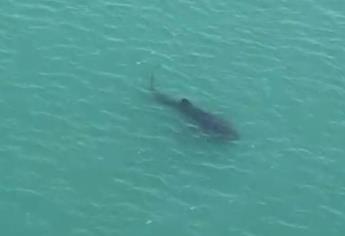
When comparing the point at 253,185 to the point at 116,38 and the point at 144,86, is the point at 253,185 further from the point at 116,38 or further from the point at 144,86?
the point at 116,38

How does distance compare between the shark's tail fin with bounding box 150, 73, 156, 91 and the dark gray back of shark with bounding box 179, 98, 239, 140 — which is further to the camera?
the shark's tail fin with bounding box 150, 73, 156, 91

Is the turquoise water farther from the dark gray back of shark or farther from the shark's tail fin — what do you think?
the dark gray back of shark

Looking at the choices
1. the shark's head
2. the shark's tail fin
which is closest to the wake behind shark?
the shark's head

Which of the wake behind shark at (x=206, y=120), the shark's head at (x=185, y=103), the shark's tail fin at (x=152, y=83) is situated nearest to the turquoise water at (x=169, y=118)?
the shark's tail fin at (x=152, y=83)

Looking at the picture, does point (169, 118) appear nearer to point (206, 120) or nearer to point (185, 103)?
point (185, 103)

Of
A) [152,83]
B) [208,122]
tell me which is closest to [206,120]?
[208,122]

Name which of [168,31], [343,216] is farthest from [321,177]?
[168,31]
